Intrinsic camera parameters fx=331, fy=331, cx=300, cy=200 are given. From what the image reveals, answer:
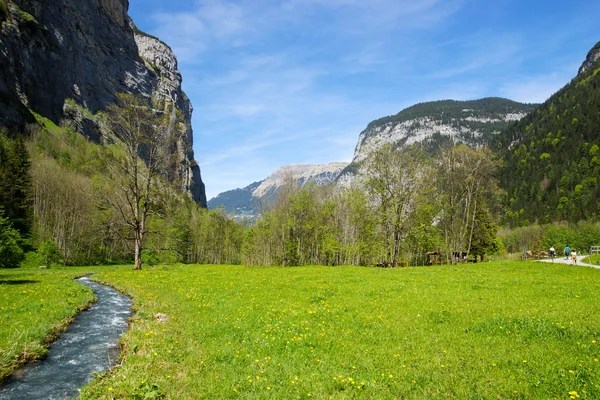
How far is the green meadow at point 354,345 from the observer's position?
821 cm

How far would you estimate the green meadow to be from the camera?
26.9 feet

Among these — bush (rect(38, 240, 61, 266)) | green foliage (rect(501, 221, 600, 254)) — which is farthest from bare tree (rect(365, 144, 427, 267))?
green foliage (rect(501, 221, 600, 254))

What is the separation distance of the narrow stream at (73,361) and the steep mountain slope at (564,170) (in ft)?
582

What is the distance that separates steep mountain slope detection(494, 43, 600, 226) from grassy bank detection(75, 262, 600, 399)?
16546 cm

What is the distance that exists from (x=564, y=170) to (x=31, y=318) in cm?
21522

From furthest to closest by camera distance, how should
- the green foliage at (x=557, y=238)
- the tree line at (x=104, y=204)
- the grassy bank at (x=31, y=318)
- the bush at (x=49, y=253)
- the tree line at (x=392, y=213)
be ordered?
1. the green foliage at (x=557, y=238)
2. the bush at (x=49, y=253)
3. the tree line at (x=392, y=213)
4. the tree line at (x=104, y=204)
5. the grassy bank at (x=31, y=318)

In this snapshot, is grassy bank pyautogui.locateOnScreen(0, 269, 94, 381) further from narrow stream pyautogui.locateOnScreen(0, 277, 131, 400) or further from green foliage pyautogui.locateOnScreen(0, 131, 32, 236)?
green foliage pyautogui.locateOnScreen(0, 131, 32, 236)

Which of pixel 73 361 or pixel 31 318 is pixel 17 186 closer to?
pixel 31 318

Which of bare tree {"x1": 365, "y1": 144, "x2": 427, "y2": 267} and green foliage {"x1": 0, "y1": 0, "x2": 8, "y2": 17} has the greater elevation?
green foliage {"x1": 0, "y1": 0, "x2": 8, "y2": 17}

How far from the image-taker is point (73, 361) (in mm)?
11109

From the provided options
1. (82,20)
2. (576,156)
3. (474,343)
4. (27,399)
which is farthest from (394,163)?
(82,20)

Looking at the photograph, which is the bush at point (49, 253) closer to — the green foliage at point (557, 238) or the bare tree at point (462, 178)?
the bare tree at point (462, 178)

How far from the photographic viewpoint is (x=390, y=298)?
63.4ft

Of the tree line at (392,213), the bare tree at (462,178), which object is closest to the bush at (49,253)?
the tree line at (392,213)
